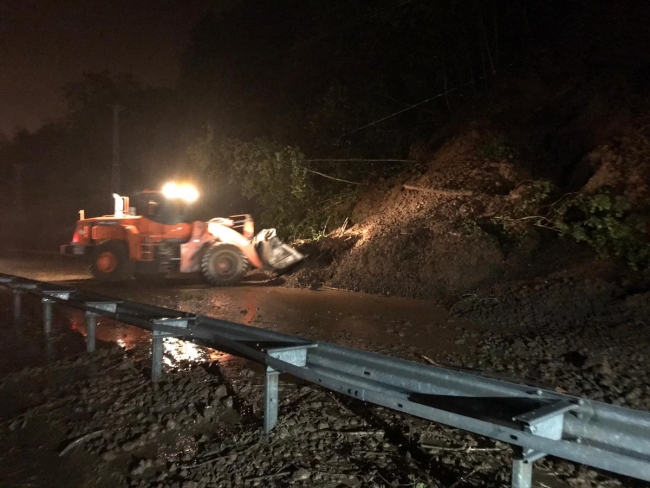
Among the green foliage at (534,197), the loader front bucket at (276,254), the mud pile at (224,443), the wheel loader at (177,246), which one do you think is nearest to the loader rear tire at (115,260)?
the wheel loader at (177,246)

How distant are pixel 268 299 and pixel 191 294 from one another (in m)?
2.18

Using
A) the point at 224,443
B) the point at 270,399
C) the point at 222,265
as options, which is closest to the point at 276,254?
the point at 222,265

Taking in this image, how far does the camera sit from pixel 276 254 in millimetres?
16328

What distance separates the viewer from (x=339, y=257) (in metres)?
15.6

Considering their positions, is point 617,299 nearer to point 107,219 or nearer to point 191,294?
point 191,294

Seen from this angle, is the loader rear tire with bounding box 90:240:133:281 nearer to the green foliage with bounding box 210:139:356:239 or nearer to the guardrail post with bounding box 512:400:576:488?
the green foliage with bounding box 210:139:356:239

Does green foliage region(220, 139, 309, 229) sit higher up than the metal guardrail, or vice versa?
green foliage region(220, 139, 309, 229)

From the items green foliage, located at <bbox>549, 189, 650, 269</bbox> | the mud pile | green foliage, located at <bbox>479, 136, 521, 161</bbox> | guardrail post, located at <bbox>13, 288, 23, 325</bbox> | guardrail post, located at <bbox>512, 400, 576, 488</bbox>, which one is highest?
green foliage, located at <bbox>479, 136, 521, 161</bbox>

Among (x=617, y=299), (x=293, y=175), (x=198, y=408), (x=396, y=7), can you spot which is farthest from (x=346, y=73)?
(x=198, y=408)

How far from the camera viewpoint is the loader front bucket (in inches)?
642

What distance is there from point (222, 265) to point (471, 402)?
1253 centimetres

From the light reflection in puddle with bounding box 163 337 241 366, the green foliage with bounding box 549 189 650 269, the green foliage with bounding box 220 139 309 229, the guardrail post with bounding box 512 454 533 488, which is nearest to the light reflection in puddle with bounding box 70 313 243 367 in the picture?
the light reflection in puddle with bounding box 163 337 241 366

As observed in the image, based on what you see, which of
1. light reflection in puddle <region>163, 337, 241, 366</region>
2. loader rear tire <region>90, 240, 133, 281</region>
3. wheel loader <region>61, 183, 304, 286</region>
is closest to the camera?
light reflection in puddle <region>163, 337, 241, 366</region>

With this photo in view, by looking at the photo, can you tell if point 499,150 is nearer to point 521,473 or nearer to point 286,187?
point 286,187
